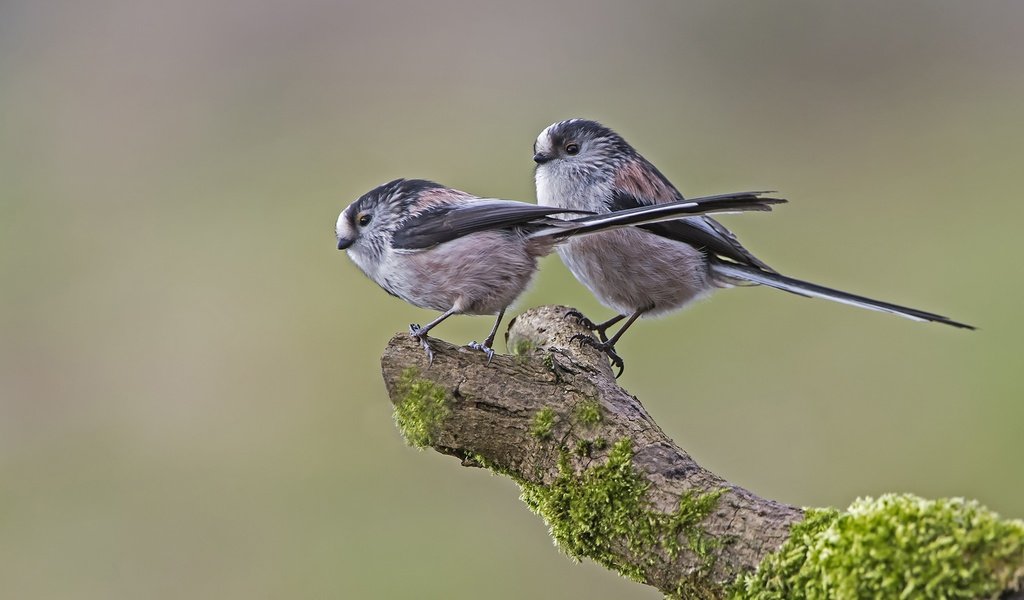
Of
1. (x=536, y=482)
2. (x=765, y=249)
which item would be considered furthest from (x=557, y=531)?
(x=765, y=249)

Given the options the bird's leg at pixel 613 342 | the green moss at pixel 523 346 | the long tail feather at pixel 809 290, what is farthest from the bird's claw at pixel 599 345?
the long tail feather at pixel 809 290

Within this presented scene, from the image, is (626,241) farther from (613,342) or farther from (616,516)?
(616,516)

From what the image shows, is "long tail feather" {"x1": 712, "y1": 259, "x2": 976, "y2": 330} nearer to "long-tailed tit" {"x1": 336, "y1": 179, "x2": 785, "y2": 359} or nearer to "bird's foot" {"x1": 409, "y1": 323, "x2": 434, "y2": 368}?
"long-tailed tit" {"x1": 336, "y1": 179, "x2": 785, "y2": 359}

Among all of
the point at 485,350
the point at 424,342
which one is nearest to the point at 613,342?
the point at 485,350

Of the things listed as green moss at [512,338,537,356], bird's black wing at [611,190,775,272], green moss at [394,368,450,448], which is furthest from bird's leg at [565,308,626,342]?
green moss at [394,368,450,448]

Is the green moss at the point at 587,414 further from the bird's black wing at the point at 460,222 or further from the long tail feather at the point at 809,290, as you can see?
the long tail feather at the point at 809,290

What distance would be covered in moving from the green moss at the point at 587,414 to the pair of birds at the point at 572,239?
276 millimetres

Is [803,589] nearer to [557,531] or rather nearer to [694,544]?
[694,544]

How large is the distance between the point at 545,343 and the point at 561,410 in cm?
94

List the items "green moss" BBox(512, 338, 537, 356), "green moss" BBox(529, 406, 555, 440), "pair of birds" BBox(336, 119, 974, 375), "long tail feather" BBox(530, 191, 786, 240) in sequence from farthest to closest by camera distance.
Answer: "green moss" BBox(512, 338, 537, 356)
"pair of birds" BBox(336, 119, 974, 375)
"green moss" BBox(529, 406, 555, 440)
"long tail feather" BBox(530, 191, 786, 240)

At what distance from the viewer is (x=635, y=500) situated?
2244mm

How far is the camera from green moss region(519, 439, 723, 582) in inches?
84.6

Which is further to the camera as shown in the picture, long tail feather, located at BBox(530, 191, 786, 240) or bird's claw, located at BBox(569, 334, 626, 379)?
bird's claw, located at BBox(569, 334, 626, 379)

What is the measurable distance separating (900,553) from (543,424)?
0.92 m
